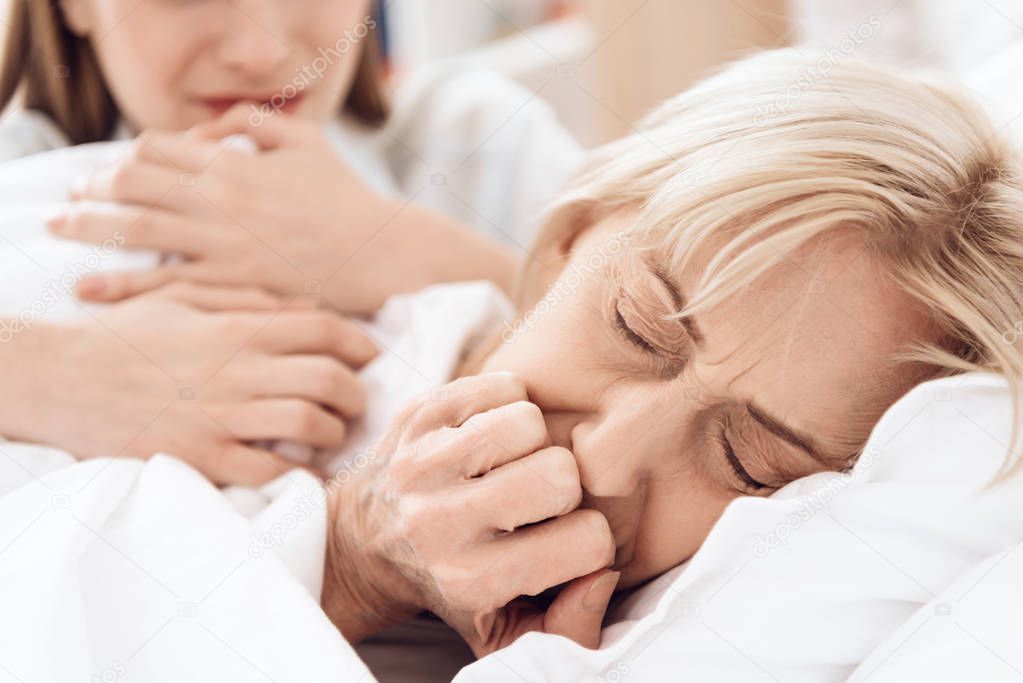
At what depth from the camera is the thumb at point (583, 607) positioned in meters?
0.74

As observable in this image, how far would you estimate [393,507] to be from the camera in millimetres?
782

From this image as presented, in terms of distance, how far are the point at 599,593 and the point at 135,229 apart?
613mm

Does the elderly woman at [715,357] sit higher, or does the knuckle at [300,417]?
the elderly woman at [715,357]

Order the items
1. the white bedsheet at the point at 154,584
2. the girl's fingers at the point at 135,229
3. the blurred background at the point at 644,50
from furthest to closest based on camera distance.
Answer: the blurred background at the point at 644,50, the girl's fingers at the point at 135,229, the white bedsheet at the point at 154,584

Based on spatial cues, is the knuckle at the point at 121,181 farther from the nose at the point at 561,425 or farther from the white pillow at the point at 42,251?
the nose at the point at 561,425

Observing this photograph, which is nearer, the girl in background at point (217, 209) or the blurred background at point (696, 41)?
the girl in background at point (217, 209)

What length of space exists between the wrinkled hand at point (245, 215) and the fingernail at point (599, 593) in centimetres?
50

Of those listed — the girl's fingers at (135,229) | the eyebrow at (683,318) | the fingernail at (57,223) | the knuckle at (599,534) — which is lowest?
the fingernail at (57,223)

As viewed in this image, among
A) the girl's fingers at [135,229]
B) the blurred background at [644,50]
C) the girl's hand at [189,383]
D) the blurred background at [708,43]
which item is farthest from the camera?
the blurred background at [644,50]

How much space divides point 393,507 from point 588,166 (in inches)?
16.3

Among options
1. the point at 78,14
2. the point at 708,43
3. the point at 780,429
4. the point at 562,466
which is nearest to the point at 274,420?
the point at 562,466

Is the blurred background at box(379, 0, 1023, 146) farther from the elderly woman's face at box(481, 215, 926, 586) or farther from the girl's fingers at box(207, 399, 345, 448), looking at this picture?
the girl's fingers at box(207, 399, 345, 448)

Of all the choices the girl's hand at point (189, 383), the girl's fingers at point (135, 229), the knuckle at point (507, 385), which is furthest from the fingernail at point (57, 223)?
the knuckle at point (507, 385)

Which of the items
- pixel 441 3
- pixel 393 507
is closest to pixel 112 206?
pixel 393 507
